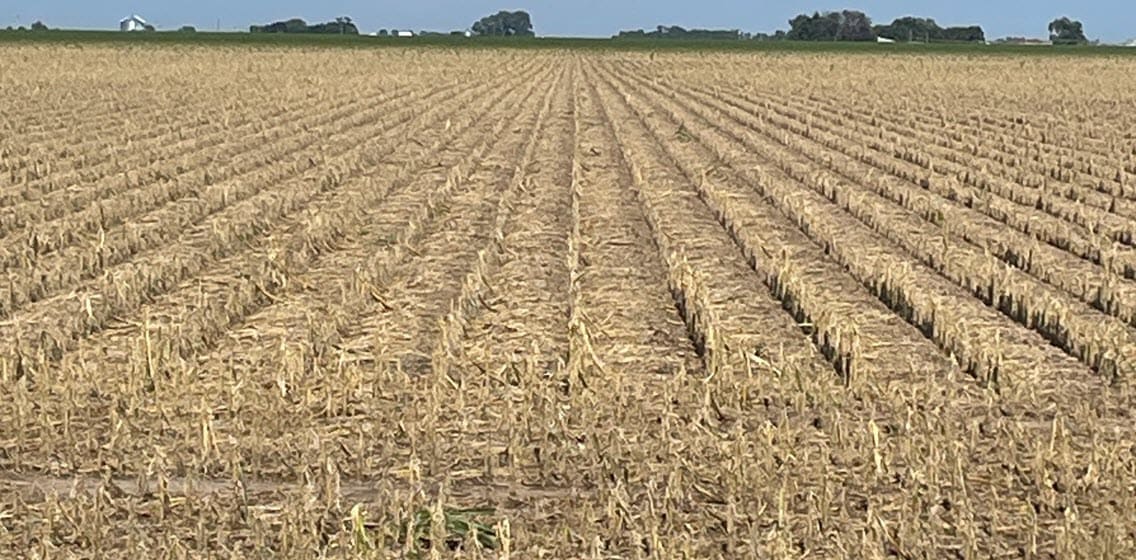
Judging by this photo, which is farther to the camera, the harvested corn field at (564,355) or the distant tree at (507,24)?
the distant tree at (507,24)

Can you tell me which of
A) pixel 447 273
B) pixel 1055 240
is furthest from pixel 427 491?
pixel 1055 240

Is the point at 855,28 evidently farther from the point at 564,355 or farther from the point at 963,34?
the point at 564,355

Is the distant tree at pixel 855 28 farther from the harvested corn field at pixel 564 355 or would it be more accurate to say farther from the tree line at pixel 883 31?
the harvested corn field at pixel 564 355

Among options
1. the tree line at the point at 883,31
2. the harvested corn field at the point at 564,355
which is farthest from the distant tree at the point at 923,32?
the harvested corn field at the point at 564,355

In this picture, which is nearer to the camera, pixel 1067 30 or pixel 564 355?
pixel 564 355

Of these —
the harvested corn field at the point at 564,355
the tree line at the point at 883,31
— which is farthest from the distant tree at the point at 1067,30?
the harvested corn field at the point at 564,355

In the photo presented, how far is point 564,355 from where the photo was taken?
7590mm

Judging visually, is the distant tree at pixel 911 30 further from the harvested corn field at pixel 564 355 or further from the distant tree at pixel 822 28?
the harvested corn field at pixel 564 355

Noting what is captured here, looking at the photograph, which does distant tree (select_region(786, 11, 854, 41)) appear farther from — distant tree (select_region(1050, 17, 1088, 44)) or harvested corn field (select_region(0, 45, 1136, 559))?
harvested corn field (select_region(0, 45, 1136, 559))

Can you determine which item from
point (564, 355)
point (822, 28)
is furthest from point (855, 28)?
point (564, 355)

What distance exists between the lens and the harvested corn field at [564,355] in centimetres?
525

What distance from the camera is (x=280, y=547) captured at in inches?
195

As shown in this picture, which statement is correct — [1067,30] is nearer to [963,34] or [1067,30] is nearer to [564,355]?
[963,34]

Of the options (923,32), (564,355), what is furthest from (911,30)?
(564,355)
